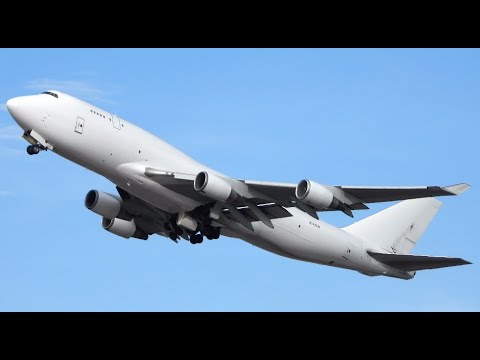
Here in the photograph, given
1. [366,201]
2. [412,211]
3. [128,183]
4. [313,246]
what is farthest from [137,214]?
[412,211]

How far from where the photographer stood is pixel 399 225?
49719 mm

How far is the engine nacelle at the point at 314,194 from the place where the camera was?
122 ft

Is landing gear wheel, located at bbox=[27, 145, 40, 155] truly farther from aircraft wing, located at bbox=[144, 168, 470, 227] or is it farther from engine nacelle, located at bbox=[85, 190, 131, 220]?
engine nacelle, located at bbox=[85, 190, 131, 220]

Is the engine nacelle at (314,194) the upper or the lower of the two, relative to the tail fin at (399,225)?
upper

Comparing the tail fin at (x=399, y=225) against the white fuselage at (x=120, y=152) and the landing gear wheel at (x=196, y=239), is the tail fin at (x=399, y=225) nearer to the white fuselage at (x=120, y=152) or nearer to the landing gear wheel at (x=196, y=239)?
the white fuselage at (x=120, y=152)

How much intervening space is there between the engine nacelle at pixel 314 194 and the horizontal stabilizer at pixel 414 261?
8317 mm

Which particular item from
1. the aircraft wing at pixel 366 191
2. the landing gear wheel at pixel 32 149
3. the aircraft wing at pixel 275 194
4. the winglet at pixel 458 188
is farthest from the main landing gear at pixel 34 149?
the winglet at pixel 458 188

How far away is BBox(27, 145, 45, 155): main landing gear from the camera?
3675cm

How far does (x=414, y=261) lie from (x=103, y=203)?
15.4 meters

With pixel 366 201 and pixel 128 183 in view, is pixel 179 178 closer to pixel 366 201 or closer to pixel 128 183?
pixel 128 183

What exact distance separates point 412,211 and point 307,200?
48.4 feet

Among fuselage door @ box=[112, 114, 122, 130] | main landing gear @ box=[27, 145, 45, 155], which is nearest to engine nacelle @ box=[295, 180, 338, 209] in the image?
fuselage door @ box=[112, 114, 122, 130]

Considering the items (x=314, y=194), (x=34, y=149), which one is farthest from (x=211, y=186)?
(x=34, y=149)

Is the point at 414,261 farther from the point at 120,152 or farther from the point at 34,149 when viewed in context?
the point at 34,149
